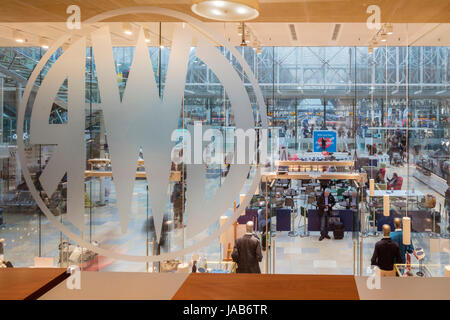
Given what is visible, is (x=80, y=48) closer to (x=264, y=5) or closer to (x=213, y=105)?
(x=264, y=5)

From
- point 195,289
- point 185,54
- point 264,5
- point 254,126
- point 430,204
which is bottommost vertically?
point 430,204

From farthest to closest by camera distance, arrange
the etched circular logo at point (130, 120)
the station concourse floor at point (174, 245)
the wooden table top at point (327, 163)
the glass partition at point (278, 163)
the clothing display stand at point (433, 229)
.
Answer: the clothing display stand at point (433, 229) < the station concourse floor at point (174, 245) < the wooden table top at point (327, 163) < the glass partition at point (278, 163) < the etched circular logo at point (130, 120)

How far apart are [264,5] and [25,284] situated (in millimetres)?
2790

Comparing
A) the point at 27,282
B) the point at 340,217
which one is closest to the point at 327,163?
the point at 340,217

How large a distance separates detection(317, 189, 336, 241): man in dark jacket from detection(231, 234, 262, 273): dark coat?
157 inches

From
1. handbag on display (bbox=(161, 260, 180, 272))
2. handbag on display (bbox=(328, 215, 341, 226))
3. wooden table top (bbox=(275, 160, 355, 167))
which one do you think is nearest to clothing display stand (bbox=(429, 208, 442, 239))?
handbag on display (bbox=(328, 215, 341, 226))

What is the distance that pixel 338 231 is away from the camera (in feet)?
27.3

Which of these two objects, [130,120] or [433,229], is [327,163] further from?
[130,120]

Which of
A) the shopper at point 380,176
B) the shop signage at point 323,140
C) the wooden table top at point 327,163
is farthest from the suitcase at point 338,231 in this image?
the shopper at point 380,176

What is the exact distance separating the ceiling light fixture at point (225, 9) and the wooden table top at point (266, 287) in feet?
3.55

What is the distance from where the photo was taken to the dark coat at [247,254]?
4.70m

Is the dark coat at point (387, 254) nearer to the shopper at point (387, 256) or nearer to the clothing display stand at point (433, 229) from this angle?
the shopper at point (387, 256)
